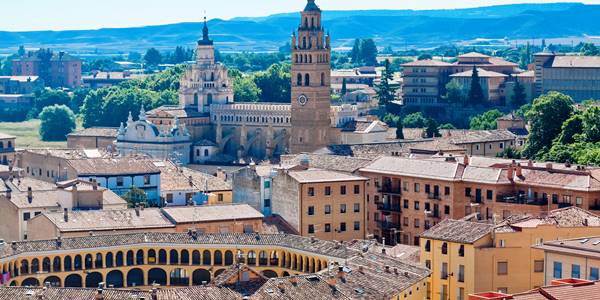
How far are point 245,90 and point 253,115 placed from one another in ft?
113

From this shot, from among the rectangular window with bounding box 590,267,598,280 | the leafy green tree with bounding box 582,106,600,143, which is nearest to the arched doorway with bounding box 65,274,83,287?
the rectangular window with bounding box 590,267,598,280

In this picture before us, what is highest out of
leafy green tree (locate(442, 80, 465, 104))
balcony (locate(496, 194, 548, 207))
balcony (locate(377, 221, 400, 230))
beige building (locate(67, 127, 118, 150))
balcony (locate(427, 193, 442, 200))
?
leafy green tree (locate(442, 80, 465, 104))

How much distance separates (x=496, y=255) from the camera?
206 feet

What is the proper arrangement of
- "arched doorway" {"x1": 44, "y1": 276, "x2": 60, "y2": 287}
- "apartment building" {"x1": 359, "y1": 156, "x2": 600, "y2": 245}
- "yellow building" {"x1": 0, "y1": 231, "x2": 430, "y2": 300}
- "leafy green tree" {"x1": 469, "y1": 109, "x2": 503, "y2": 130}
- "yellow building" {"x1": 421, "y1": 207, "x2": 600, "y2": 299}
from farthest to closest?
"leafy green tree" {"x1": 469, "y1": 109, "x2": 503, "y2": 130}
"apartment building" {"x1": 359, "y1": 156, "x2": 600, "y2": 245}
"arched doorway" {"x1": 44, "y1": 276, "x2": 60, "y2": 287}
"yellow building" {"x1": 0, "y1": 231, "x2": 430, "y2": 300}
"yellow building" {"x1": 421, "y1": 207, "x2": 600, "y2": 299}

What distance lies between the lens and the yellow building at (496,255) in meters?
62.4

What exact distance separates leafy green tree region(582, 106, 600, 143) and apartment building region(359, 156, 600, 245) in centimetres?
1859

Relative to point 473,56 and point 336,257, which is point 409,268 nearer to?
point 336,257

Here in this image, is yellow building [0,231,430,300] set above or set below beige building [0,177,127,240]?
below

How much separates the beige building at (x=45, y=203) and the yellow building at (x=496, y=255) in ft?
74.1

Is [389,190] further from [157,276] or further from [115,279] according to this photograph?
[115,279]

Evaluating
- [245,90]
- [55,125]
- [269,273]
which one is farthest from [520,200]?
[55,125]

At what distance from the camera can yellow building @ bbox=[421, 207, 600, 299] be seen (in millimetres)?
62438

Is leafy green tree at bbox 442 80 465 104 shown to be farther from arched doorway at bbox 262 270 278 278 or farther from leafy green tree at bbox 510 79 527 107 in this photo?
arched doorway at bbox 262 270 278 278

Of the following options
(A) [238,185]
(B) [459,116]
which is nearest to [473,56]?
(B) [459,116]
